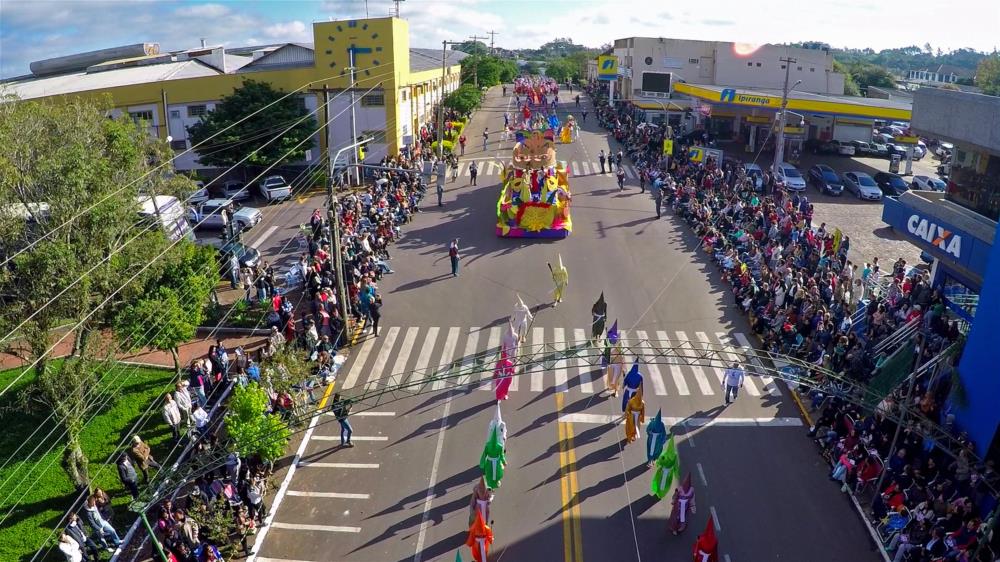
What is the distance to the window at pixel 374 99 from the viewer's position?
43594 millimetres

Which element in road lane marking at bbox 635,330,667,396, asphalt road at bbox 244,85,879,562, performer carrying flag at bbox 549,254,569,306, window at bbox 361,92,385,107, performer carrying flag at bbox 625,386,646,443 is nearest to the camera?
asphalt road at bbox 244,85,879,562

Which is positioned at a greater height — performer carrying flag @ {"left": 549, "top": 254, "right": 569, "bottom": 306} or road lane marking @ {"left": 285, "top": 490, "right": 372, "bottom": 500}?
performer carrying flag @ {"left": 549, "top": 254, "right": 569, "bottom": 306}

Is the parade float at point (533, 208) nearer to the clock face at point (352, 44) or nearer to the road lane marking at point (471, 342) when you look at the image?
the road lane marking at point (471, 342)

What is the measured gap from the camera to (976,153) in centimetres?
1770

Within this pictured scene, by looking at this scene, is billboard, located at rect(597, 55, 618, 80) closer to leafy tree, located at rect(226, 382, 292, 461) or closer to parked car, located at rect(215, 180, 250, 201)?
parked car, located at rect(215, 180, 250, 201)

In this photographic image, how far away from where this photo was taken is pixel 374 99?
4372cm

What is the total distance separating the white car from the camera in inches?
1467

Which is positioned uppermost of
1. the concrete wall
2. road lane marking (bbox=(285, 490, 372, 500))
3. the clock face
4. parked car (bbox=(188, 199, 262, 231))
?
the clock face

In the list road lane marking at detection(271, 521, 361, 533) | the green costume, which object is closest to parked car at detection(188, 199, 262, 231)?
road lane marking at detection(271, 521, 361, 533)

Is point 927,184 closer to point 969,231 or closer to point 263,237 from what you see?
point 969,231

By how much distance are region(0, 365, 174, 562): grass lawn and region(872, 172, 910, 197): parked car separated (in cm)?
3659

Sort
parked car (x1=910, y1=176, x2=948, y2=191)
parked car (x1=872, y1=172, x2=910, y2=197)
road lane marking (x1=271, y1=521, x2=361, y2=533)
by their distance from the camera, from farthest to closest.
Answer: parked car (x1=872, y1=172, x2=910, y2=197)
parked car (x1=910, y1=176, x2=948, y2=191)
road lane marking (x1=271, y1=521, x2=361, y2=533)

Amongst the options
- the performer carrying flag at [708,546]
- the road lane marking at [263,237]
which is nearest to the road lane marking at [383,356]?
the performer carrying flag at [708,546]

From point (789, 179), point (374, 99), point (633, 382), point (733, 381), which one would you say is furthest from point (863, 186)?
point (374, 99)
